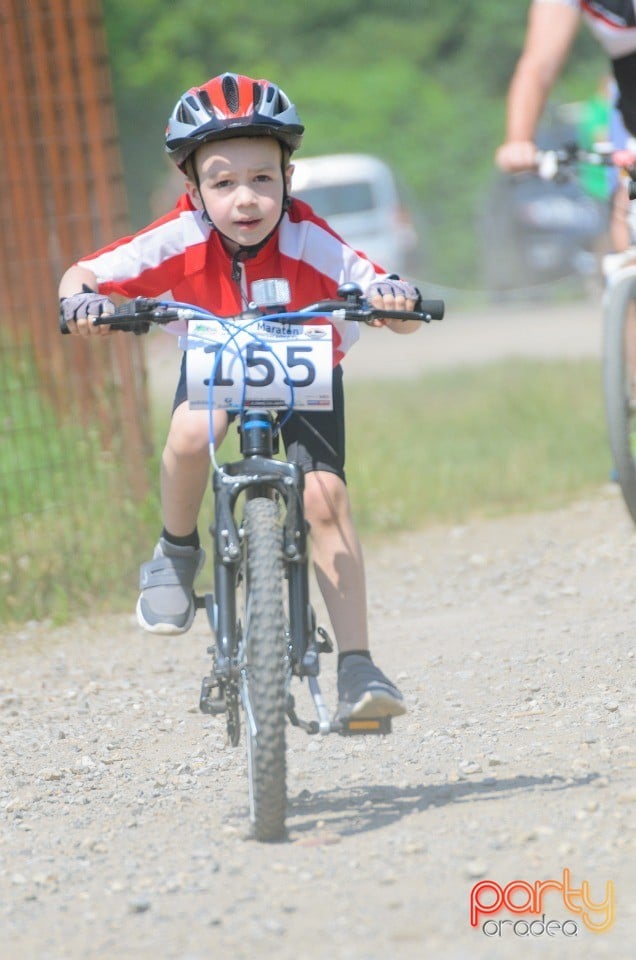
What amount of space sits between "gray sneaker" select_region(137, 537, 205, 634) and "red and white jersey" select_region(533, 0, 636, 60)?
2.44 meters

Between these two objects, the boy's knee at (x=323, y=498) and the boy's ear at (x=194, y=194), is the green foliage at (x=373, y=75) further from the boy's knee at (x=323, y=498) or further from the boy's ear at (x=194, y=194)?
the boy's knee at (x=323, y=498)

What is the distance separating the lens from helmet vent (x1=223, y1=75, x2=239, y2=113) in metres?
4.35

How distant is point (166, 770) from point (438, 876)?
4.65ft

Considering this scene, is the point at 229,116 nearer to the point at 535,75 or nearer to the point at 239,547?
the point at 239,547

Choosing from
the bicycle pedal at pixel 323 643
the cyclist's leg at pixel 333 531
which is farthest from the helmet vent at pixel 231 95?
the bicycle pedal at pixel 323 643

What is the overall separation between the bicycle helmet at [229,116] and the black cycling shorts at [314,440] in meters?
0.59

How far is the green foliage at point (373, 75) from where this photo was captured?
85.3 feet

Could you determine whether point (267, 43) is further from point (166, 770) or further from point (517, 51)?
point (166, 770)

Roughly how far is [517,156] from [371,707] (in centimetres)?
239

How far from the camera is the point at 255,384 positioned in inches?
165

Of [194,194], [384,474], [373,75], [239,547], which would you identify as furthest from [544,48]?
[373,75]

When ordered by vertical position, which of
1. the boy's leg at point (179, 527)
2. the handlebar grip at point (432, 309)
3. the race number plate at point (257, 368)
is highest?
the handlebar grip at point (432, 309)

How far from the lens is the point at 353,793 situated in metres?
4.51

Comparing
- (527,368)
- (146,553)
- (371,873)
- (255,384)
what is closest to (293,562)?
(255,384)
